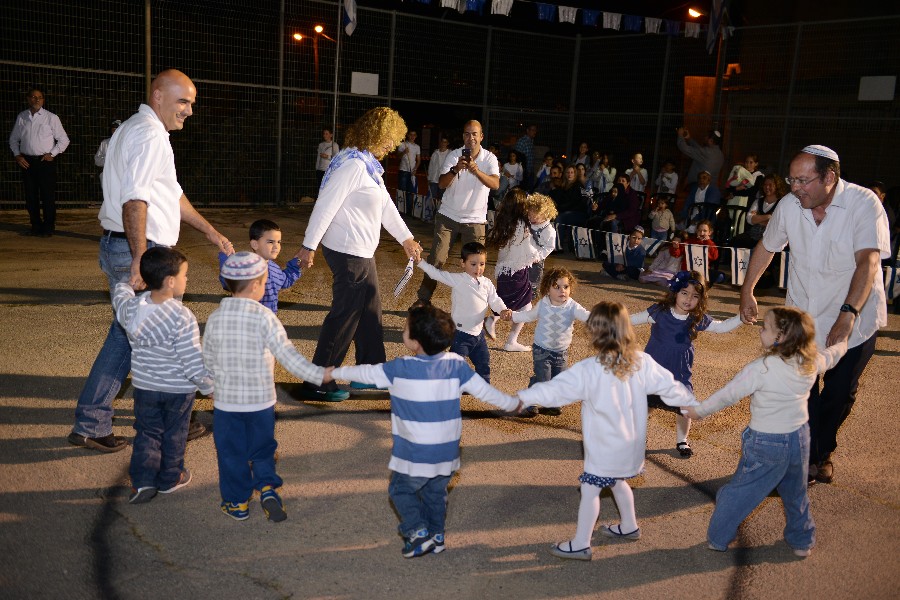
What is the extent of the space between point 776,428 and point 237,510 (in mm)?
2778

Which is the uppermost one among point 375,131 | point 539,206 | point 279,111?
point 279,111

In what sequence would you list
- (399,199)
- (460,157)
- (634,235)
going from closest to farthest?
(460,157)
(634,235)
(399,199)

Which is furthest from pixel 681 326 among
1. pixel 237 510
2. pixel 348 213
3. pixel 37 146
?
pixel 37 146

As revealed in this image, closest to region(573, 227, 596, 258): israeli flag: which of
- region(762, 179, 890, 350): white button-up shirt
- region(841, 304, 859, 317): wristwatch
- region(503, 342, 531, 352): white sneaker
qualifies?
region(503, 342, 531, 352): white sneaker

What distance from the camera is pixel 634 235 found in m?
11.8

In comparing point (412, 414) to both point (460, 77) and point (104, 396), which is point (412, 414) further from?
point (460, 77)

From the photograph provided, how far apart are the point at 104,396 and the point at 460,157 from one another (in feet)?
15.0

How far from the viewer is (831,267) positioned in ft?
16.3

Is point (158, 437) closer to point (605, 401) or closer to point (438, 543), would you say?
point (438, 543)

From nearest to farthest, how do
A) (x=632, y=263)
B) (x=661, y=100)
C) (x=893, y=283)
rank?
(x=893, y=283) → (x=632, y=263) → (x=661, y=100)

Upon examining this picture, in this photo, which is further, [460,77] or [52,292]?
[460,77]

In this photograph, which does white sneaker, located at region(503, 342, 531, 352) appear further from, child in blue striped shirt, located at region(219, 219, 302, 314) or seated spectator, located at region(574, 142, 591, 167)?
seated spectator, located at region(574, 142, 591, 167)

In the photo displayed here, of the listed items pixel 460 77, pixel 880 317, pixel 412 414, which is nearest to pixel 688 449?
pixel 880 317

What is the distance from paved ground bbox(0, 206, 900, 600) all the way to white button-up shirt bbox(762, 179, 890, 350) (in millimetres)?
1076
